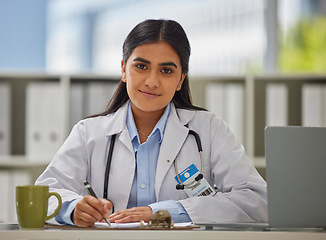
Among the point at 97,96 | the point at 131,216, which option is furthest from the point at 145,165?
the point at 97,96

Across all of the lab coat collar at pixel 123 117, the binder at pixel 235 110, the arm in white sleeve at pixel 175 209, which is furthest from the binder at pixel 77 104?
the arm in white sleeve at pixel 175 209

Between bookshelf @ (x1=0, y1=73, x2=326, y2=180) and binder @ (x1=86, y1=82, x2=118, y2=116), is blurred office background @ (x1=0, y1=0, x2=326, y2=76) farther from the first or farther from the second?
binder @ (x1=86, y1=82, x2=118, y2=116)

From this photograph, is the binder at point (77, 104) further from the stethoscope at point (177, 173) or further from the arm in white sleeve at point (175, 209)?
the arm in white sleeve at point (175, 209)

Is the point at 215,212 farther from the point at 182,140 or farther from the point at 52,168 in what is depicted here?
the point at 52,168

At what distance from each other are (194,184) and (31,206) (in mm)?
708

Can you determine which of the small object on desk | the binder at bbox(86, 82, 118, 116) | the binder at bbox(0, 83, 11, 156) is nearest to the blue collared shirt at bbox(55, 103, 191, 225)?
the small object on desk

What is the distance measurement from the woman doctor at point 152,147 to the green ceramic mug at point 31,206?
447 millimetres

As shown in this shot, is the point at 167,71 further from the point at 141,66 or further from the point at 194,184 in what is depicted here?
the point at 194,184

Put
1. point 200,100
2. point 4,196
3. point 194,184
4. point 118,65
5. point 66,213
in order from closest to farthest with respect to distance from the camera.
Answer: point 66,213
point 194,184
point 4,196
point 200,100
point 118,65

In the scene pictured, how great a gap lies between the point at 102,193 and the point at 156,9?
221cm

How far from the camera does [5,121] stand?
11.6 ft

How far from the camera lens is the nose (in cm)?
195

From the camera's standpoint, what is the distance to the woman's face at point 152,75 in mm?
1975

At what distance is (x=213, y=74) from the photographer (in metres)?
3.64
